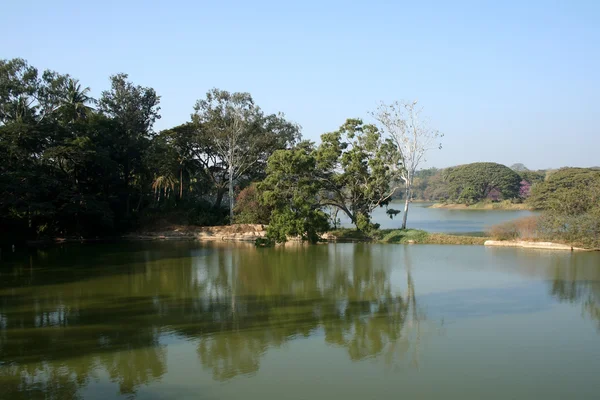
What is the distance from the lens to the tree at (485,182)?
68.7 metres

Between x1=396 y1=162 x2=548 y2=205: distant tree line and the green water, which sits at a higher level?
x1=396 y1=162 x2=548 y2=205: distant tree line

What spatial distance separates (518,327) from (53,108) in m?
30.1

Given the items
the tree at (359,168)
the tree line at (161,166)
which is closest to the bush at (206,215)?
the tree line at (161,166)

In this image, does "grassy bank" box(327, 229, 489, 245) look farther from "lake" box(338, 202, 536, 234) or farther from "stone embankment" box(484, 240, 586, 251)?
"lake" box(338, 202, 536, 234)

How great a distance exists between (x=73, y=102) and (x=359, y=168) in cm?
1936

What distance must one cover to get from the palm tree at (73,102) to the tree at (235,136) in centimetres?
711

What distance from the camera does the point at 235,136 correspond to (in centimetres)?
3253

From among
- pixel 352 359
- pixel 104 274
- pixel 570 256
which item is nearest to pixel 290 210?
pixel 104 274

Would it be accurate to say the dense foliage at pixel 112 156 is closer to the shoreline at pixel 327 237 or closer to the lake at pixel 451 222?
the shoreline at pixel 327 237

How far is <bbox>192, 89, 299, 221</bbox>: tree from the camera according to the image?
3272cm

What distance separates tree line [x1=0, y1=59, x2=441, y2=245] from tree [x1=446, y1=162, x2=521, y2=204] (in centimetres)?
4043

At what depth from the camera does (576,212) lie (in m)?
23.1

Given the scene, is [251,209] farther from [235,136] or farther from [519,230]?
[519,230]

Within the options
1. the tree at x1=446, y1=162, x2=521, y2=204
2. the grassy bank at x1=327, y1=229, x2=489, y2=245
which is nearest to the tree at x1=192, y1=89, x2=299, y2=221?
the grassy bank at x1=327, y1=229, x2=489, y2=245
